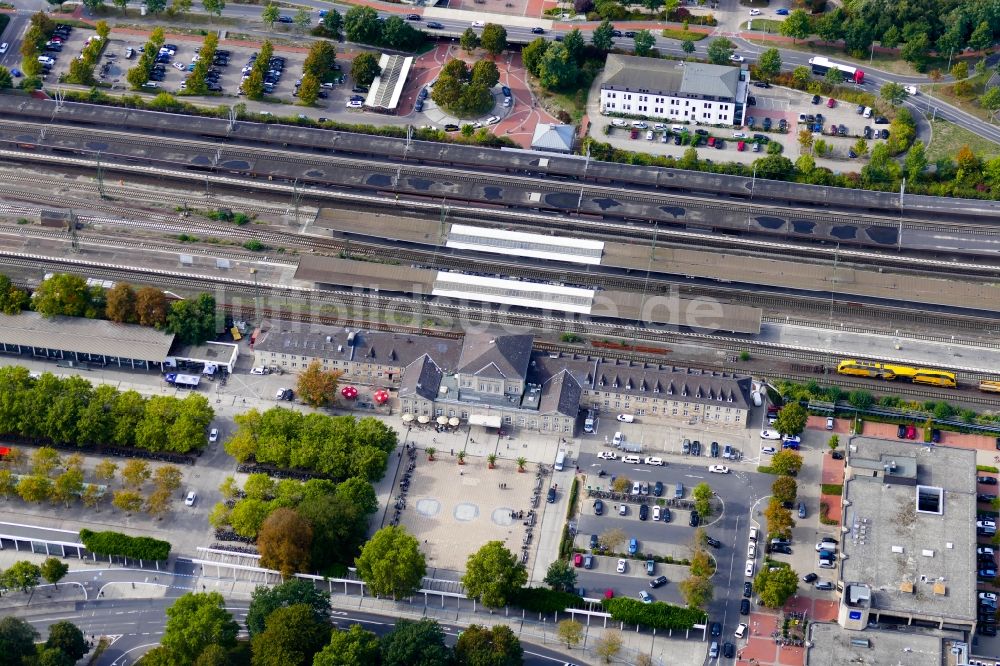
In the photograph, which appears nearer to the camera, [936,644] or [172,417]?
[936,644]

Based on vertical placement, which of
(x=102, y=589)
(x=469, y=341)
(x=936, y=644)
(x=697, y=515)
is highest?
(x=469, y=341)

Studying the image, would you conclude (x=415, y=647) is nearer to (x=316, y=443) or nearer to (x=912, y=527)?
(x=316, y=443)

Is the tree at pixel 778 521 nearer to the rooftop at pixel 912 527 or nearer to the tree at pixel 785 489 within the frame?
the tree at pixel 785 489

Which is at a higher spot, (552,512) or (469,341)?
(469,341)

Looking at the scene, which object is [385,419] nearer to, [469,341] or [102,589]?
[469,341]

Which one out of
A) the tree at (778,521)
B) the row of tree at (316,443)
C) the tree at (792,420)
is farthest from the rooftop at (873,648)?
the row of tree at (316,443)

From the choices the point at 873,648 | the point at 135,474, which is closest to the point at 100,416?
the point at 135,474

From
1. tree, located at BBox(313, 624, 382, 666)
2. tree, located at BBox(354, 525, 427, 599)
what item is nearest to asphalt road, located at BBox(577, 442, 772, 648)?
tree, located at BBox(354, 525, 427, 599)

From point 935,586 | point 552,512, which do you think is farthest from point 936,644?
point 552,512
